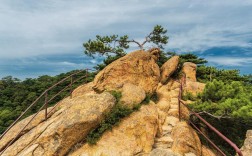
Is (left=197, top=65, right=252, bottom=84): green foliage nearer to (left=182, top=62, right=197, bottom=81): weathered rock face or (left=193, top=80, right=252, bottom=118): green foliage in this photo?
(left=182, top=62, right=197, bottom=81): weathered rock face

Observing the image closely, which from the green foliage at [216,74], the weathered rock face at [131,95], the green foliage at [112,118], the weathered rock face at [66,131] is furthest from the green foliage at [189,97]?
the green foliage at [216,74]

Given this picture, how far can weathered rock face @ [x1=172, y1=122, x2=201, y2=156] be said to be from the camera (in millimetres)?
9570

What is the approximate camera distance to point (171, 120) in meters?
12.2

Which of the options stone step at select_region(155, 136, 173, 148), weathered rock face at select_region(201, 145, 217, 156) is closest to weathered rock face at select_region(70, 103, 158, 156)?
stone step at select_region(155, 136, 173, 148)

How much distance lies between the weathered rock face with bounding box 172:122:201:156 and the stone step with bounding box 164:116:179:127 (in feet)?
3.40

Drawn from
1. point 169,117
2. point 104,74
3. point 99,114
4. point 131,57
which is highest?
point 131,57

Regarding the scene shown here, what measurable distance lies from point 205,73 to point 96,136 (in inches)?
649

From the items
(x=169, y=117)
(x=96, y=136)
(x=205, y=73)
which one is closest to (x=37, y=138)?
(x=96, y=136)

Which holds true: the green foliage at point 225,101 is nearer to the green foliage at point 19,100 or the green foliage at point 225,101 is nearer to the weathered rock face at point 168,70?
the weathered rock face at point 168,70

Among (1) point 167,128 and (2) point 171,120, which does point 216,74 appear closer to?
(2) point 171,120

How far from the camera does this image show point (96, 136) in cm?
903

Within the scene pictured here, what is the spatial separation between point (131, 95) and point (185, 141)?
123 inches

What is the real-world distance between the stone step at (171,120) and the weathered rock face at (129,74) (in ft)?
6.07

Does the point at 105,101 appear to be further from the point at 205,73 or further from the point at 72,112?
the point at 205,73
